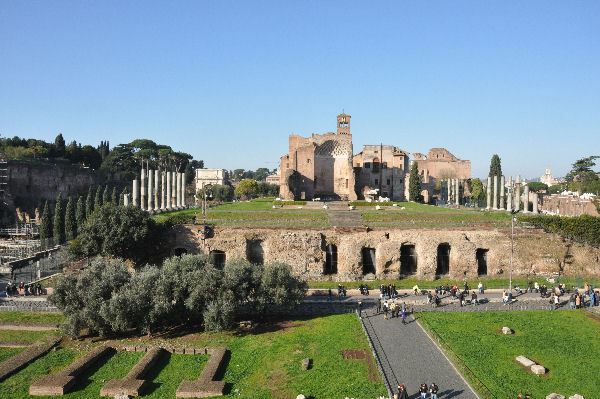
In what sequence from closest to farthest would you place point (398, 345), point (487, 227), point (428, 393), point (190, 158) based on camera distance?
1. point (428, 393)
2. point (398, 345)
3. point (487, 227)
4. point (190, 158)

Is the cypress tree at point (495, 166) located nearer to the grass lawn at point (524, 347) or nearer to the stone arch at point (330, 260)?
the stone arch at point (330, 260)

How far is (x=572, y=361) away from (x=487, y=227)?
1422cm

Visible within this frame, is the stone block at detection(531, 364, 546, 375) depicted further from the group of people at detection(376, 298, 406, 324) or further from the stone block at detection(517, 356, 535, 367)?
the group of people at detection(376, 298, 406, 324)

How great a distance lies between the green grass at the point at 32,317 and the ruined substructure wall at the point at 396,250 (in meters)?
8.52

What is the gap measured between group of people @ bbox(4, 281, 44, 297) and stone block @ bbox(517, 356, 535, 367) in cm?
2274

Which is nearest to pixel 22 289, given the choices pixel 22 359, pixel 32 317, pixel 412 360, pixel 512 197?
pixel 32 317

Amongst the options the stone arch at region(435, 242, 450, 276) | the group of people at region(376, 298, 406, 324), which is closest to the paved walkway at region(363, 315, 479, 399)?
the group of people at region(376, 298, 406, 324)

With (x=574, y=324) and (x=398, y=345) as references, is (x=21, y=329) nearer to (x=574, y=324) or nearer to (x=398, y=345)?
(x=398, y=345)

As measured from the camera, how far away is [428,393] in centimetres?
1315

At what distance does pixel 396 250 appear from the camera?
27516mm

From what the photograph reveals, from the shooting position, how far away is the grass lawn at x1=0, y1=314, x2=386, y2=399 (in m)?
13.9

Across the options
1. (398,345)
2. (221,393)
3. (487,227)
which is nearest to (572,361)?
(398,345)

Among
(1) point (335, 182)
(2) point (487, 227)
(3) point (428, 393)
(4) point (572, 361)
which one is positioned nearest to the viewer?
(3) point (428, 393)

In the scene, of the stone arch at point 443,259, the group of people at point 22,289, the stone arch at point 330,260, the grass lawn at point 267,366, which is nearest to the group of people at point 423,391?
the grass lawn at point 267,366
